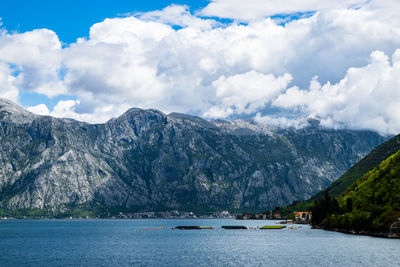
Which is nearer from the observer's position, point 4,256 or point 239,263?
point 239,263

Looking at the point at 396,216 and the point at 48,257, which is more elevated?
the point at 396,216

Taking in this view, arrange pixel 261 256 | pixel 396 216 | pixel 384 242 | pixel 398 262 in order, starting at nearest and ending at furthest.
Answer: pixel 398 262, pixel 261 256, pixel 384 242, pixel 396 216

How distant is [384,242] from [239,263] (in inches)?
2867

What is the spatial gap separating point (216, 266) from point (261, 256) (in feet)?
93.5

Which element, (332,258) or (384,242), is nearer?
(332,258)

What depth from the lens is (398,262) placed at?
127312 mm

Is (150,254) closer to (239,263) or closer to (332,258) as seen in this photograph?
(239,263)

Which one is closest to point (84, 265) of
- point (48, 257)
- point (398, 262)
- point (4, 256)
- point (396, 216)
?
point (48, 257)

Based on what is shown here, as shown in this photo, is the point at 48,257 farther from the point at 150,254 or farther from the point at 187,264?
the point at 187,264

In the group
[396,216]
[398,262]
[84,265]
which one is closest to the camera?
[398,262]

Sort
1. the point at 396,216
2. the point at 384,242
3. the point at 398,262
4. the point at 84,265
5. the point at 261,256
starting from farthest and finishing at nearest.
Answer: the point at 396,216, the point at 384,242, the point at 261,256, the point at 84,265, the point at 398,262

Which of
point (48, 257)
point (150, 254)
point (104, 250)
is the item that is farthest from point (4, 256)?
point (150, 254)

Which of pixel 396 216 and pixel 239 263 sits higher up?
pixel 396 216

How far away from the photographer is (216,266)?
131875mm
